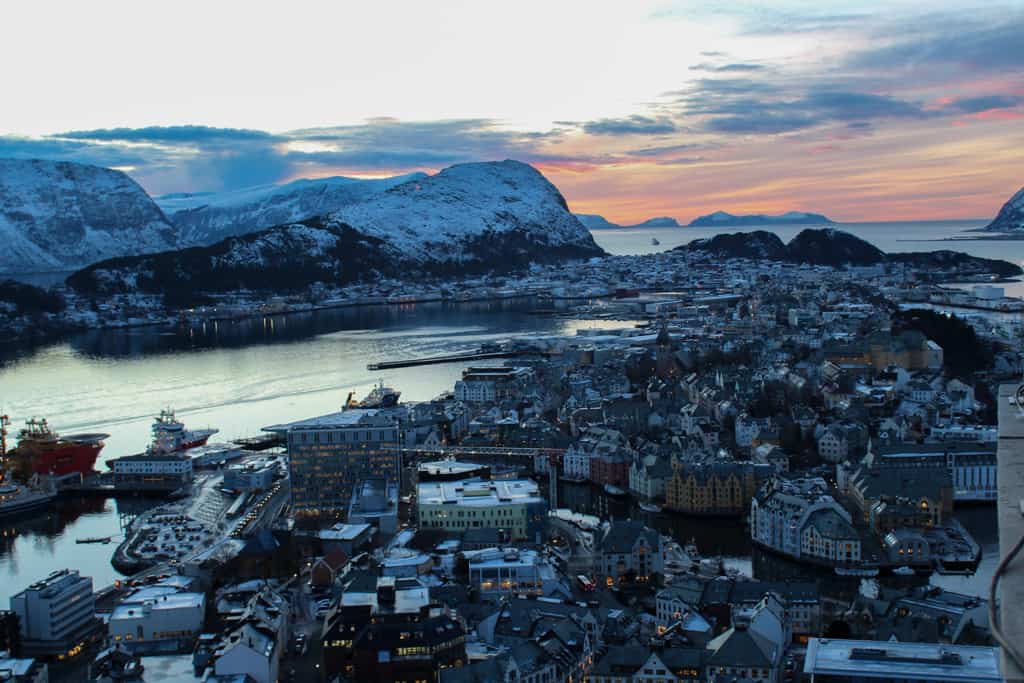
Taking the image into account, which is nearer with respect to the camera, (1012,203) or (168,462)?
(168,462)

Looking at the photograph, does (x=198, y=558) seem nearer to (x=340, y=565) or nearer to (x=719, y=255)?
(x=340, y=565)

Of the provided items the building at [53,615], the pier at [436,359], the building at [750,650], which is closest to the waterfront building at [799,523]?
the building at [750,650]

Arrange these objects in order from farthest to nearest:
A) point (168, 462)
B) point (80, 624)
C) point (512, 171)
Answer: point (512, 171) < point (168, 462) < point (80, 624)

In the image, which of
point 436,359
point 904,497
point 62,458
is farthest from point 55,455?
point 436,359

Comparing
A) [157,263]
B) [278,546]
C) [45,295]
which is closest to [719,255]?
[157,263]

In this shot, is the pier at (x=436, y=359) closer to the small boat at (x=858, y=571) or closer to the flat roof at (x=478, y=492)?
the flat roof at (x=478, y=492)

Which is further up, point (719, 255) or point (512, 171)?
point (512, 171)

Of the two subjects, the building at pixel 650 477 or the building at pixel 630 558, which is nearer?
the building at pixel 630 558

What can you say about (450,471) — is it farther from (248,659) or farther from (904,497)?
(248,659)
